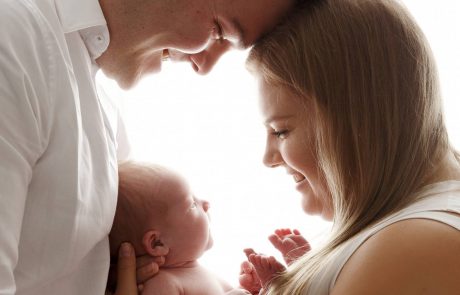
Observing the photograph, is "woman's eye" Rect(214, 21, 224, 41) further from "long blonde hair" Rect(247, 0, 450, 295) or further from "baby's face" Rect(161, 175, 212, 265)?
"baby's face" Rect(161, 175, 212, 265)

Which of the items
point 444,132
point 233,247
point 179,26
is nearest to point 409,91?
point 444,132

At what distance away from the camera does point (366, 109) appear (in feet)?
4.36

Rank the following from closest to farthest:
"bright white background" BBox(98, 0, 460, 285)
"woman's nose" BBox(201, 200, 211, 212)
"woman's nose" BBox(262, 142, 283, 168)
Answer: "woman's nose" BBox(262, 142, 283, 168), "woman's nose" BBox(201, 200, 211, 212), "bright white background" BBox(98, 0, 460, 285)

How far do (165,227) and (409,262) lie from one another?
69 cm

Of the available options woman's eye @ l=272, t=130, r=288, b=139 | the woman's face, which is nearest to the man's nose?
the woman's face

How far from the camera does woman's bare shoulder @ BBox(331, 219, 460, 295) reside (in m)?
1.04

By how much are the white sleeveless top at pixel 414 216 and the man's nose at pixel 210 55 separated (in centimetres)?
65

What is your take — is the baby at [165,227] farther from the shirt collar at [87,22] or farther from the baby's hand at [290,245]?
the shirt collar at [87,22]

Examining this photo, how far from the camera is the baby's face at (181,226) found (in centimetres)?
157

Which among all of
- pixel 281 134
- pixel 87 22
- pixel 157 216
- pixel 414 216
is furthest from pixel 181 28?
pixel 414 216

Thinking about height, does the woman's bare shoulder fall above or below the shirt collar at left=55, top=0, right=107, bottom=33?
below

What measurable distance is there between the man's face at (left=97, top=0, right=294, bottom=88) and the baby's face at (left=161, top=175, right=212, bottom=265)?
0.99 feet

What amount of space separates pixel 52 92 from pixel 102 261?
1.31ft

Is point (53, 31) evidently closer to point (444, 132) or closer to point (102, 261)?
point (102, 261)
